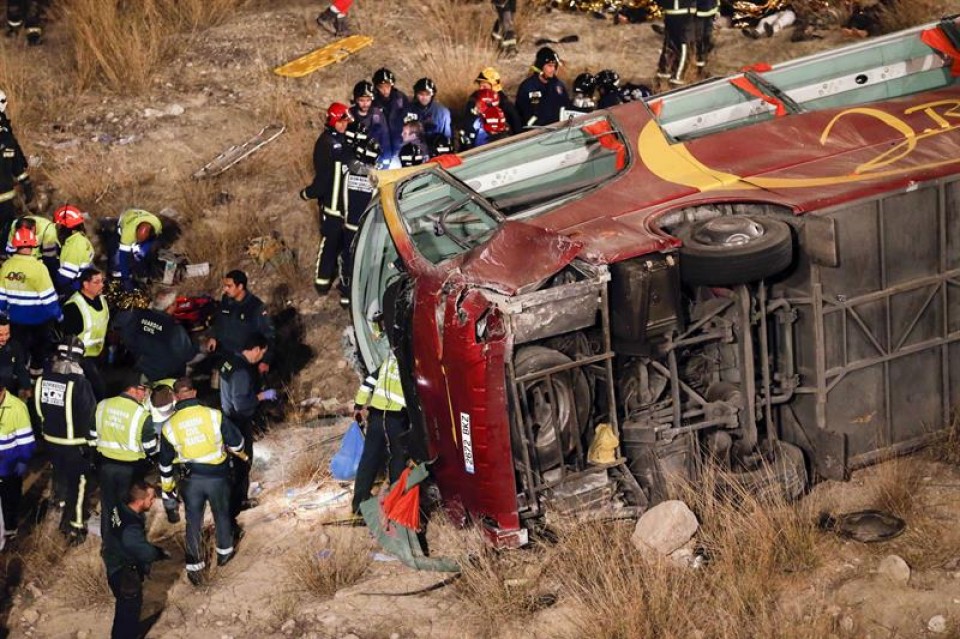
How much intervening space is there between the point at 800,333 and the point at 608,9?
8705 mm

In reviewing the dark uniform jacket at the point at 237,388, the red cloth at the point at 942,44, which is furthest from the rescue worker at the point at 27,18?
the red cloth at the point at 942,44

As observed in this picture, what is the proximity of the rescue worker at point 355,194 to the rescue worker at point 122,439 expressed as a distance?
2657 millimetres

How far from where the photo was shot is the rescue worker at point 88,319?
11.2 metres

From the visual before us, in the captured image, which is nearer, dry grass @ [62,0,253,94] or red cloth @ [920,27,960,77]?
red cloth @ [920,27,960,77]

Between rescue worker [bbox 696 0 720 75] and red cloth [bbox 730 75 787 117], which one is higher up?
red cloth [bbox 730 75 787 117]

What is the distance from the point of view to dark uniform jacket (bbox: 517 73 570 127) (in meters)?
13.3

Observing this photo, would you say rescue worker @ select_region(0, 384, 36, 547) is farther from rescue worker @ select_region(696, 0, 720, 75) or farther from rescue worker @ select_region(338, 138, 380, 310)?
rescue worker @ select_region(696, 0, 720, 75)

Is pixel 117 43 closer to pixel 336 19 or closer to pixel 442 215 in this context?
pixel 336 19

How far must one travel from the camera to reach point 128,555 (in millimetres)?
9016

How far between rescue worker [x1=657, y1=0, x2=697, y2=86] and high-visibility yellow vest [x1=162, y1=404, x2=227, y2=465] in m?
7.05

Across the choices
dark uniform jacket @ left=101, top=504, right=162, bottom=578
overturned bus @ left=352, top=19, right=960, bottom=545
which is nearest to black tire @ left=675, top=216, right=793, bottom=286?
overturned bus @ left=352, top=19, right=960, bottom=545

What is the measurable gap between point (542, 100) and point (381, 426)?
465 cm

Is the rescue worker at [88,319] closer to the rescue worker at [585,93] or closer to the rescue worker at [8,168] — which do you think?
the rescue worker at [8,168]

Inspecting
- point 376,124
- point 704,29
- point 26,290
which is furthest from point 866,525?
point 704,29
